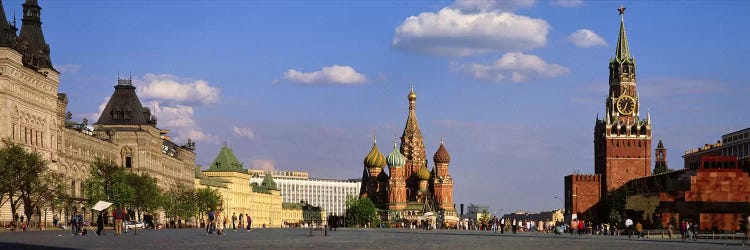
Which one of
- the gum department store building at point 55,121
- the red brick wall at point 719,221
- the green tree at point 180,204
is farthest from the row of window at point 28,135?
the red brick wall at point 719,221

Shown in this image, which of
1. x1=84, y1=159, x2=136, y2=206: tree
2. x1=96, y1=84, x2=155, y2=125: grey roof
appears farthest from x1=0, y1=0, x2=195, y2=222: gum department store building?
x1=84, y1=159, x2=136, y2=206: tree

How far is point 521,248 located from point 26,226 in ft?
169

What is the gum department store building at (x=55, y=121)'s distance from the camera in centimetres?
10075

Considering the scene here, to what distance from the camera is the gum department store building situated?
10075 centimetres

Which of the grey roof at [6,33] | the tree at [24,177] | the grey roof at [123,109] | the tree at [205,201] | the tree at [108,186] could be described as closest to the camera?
the tree at [24,177]

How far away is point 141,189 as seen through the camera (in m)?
126

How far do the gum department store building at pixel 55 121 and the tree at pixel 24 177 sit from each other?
16.4 feet

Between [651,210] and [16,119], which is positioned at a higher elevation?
[16,119]

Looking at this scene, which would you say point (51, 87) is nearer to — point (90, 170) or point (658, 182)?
point (90, 170)

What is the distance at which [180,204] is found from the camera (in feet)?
504

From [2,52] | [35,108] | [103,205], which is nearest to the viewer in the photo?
[103,205]

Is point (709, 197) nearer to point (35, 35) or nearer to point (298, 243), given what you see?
point (35, 35)

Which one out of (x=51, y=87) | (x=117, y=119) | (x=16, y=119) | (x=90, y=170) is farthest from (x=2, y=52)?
(x=117, y=119)

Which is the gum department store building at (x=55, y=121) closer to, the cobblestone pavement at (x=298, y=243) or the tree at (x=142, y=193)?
the tree at (x=142, y=193)
